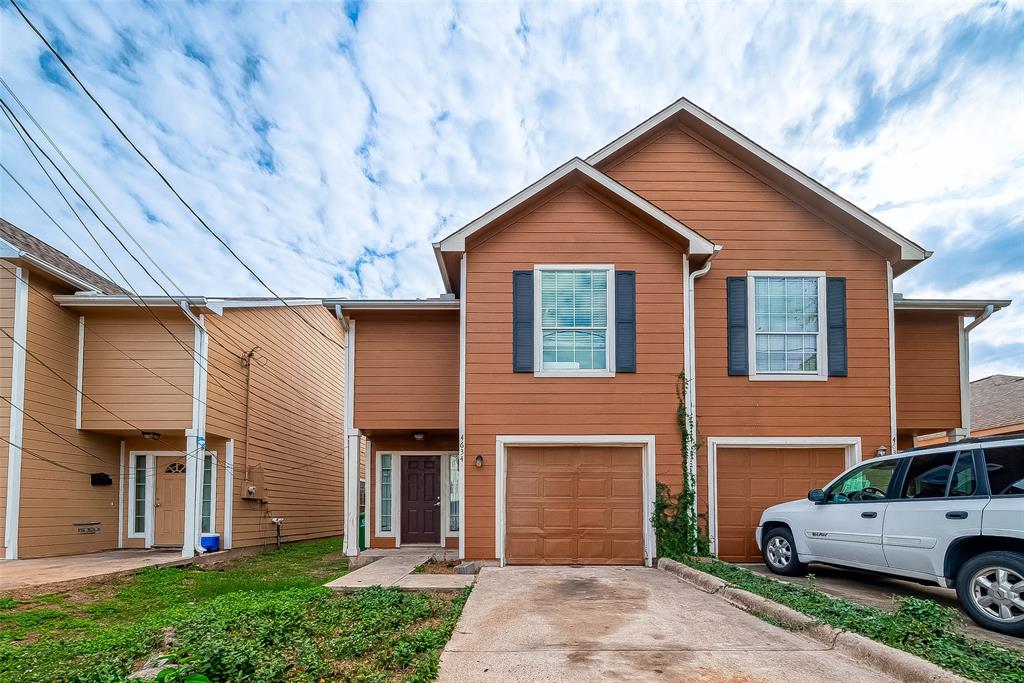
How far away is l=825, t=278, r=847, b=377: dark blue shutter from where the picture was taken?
10.4 meters

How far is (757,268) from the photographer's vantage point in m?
10.7

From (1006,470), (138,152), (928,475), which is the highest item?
(138,152)

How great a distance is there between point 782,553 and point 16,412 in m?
12.6

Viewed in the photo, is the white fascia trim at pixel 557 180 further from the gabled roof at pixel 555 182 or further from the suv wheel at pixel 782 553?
the suv wheel at pixel 782 553

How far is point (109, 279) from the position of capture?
14867mm

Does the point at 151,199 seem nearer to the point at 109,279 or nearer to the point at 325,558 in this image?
the point at 109,279

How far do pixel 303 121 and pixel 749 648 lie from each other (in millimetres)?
13145

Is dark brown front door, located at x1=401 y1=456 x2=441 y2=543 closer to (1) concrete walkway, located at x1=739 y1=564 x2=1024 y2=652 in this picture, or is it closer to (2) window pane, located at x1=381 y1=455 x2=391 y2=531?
(2) window pane, located at x1=381 y1=455 x2=391 y2=531

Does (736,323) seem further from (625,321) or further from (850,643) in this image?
(850,643)

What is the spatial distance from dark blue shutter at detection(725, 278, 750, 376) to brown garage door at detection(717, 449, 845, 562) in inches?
55.7

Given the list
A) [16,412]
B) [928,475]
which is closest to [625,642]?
[928,475]

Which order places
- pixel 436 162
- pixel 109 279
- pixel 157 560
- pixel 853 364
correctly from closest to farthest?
pixel 853 364 < pixel 157 560 < pixel 109 279 < pixel 436 162

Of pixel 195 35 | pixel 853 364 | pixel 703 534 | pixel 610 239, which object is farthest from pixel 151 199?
pixel 853 364

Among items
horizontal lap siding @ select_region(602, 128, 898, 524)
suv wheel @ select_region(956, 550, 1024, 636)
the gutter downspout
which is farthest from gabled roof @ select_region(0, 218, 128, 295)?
suv wheel @ select_region(956, 550, 1024, 636)
